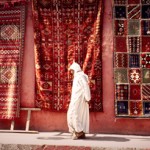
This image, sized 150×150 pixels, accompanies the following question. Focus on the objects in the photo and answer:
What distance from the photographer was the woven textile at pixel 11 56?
6.52 m

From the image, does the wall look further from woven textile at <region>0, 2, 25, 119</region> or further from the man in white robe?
the man in white robe

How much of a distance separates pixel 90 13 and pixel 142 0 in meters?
1.09

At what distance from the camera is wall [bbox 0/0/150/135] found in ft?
20.9

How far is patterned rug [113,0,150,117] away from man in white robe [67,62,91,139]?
3.33 feet

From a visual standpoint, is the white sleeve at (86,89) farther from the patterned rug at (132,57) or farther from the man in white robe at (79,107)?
the patterned rug at (132,57)

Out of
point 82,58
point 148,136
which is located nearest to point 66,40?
point 82,58

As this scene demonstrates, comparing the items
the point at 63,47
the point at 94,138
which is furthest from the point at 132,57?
the point at 94,138

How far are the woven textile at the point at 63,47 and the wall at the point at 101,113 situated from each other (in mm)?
162

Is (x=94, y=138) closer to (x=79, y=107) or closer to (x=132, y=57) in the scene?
(x=79, y=107)

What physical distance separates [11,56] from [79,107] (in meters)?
2.04

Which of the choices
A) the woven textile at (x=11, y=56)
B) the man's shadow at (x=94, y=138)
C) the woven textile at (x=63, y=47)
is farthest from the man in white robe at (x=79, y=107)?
the woven textile at (x=11, y=56)

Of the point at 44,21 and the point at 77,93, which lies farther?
the point at 44,21

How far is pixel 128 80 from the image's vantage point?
20.7 ft

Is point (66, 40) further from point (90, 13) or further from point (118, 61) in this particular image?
point (118, 61)
